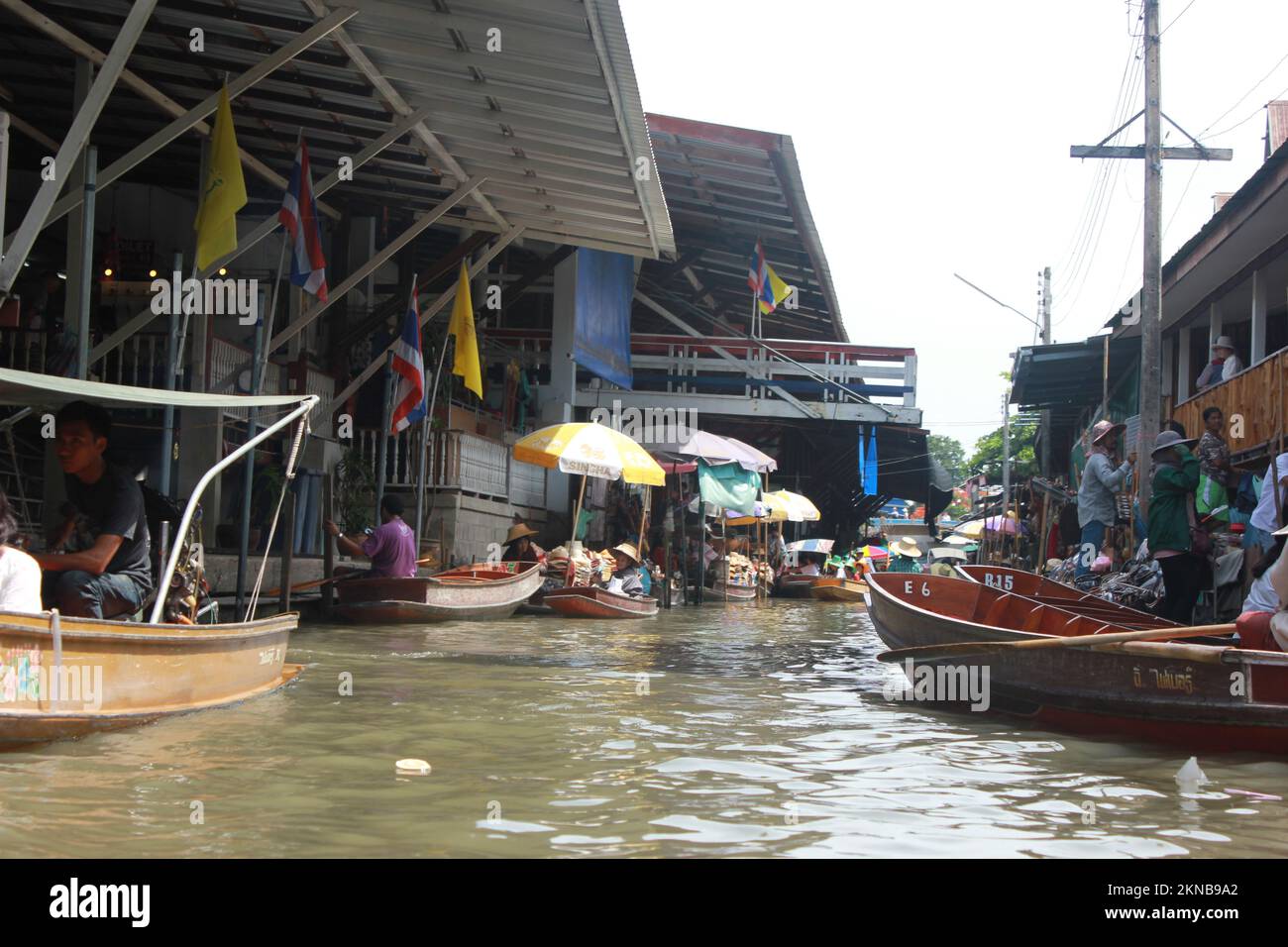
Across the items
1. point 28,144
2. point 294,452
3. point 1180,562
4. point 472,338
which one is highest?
point 28,144

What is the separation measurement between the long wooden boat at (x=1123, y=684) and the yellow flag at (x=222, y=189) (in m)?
6.65

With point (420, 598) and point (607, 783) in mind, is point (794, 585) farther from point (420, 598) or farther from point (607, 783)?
point (607, 783)

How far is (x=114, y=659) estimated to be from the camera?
6129mm

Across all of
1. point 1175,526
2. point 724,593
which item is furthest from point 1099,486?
point 724,593


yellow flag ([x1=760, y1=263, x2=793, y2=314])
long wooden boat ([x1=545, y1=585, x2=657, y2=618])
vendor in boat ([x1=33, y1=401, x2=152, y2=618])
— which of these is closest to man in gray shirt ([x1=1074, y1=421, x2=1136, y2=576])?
long wooden boat ([x1=545, y1=585, x2=657, y2=618])

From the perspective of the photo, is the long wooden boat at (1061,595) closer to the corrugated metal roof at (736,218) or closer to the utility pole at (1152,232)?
the utility pole at (1152,232)

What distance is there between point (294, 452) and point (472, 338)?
8.26 meters

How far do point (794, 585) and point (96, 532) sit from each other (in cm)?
2180

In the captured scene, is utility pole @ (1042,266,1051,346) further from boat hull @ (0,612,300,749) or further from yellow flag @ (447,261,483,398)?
boat hull @ (0,612,300,749)

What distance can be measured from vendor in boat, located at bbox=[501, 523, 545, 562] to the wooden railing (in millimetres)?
9310

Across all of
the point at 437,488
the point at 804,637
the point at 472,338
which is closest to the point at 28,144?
the point at 472,338

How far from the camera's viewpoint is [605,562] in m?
18.2

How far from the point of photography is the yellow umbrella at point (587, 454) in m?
16.4
